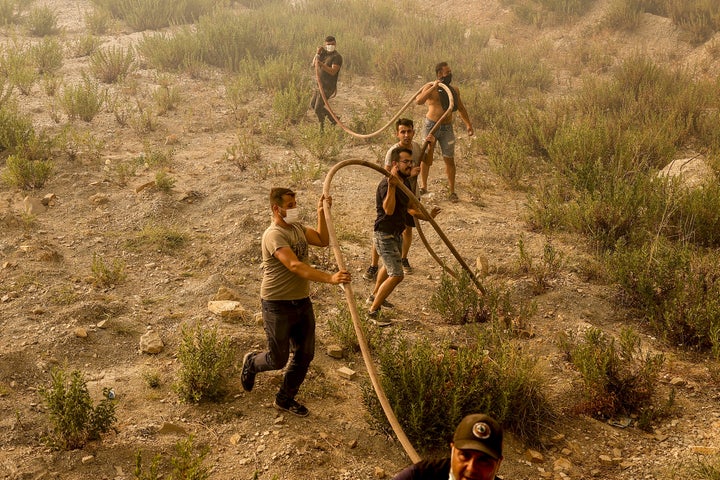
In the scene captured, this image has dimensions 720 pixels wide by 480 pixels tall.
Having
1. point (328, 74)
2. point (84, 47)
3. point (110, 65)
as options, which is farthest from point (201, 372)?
point (84, 47)

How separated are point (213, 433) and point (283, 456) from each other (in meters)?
0.57

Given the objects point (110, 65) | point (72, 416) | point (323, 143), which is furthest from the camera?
point (110, 65)

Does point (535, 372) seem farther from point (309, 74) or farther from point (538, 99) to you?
point (309, 74)

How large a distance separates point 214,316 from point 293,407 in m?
1.60

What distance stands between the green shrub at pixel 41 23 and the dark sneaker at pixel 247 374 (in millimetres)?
13534

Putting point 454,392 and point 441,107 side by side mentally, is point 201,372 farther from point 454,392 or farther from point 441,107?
point 441,107

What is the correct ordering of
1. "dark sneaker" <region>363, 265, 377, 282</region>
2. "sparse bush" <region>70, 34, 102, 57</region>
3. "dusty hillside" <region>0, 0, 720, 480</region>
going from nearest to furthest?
"dusty hillside" <region>0, 0, 720, 480</region> → "dark sneaker" <region>363, 265, 377, 282</region> → "sparse bush" <region>70, 34, 102, 57</region>

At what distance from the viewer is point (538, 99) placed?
1212 centimetres

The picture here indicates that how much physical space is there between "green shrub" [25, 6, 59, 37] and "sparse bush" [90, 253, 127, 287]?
1092cm

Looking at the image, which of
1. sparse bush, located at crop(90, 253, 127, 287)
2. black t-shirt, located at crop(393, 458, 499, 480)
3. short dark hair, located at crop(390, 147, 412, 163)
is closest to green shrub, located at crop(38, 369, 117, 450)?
black t-shirt, located at crop(393, 458, 499, 480)

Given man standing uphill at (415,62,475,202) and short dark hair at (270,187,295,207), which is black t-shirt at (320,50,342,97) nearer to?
man standing uphill at (415,62,475,202)

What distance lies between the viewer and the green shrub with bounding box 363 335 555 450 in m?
4.05

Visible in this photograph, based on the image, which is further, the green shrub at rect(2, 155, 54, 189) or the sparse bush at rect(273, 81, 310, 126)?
the sparse bush at rect(273, 81, 310, 126)

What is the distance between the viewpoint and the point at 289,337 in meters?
4.32
